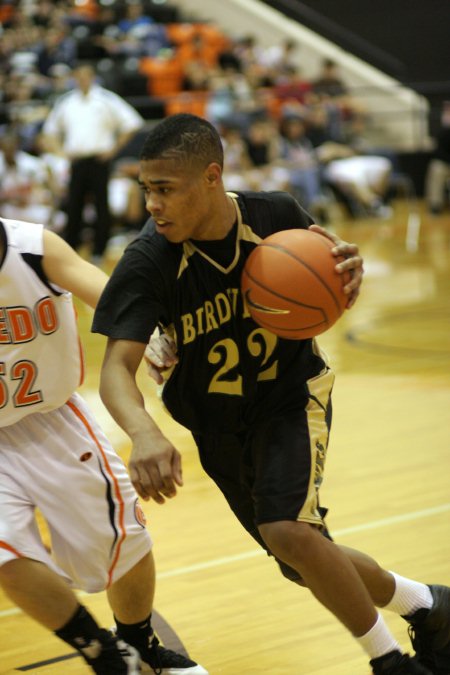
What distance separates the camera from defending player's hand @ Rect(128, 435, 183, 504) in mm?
2604

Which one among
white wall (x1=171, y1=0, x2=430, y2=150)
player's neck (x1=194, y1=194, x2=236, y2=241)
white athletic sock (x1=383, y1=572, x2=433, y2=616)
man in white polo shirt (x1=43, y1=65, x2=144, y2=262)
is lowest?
white wall (x1=171, y1=0, x2=430, y2=150)

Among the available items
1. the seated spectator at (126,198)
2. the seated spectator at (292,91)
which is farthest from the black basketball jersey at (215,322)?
the seated spectator at (292,91)

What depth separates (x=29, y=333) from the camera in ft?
10.5

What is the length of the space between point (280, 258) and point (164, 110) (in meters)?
14.7

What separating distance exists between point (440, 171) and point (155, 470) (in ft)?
49.6

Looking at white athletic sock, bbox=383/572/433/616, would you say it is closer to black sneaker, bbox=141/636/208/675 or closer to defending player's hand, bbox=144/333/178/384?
black sneaker, bbox=141/636/208/675

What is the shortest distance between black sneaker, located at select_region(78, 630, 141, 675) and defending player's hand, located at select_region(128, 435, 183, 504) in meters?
0.67

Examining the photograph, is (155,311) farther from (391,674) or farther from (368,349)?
(368,349)

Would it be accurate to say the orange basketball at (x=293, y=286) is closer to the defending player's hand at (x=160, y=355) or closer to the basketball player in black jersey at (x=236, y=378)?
the basketball player in black jersey at (x=236, y=378)

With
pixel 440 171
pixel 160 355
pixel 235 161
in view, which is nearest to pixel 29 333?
pixel 160 355

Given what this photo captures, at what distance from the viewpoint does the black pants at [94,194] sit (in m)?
13.6

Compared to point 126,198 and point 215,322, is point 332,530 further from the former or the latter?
point 126,198

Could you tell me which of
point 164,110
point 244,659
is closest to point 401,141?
point 164,110

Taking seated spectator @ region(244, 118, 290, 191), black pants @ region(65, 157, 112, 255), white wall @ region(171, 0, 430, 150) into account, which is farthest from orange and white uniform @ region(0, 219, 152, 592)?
white wall @ region(171, 0, 430, 150)
